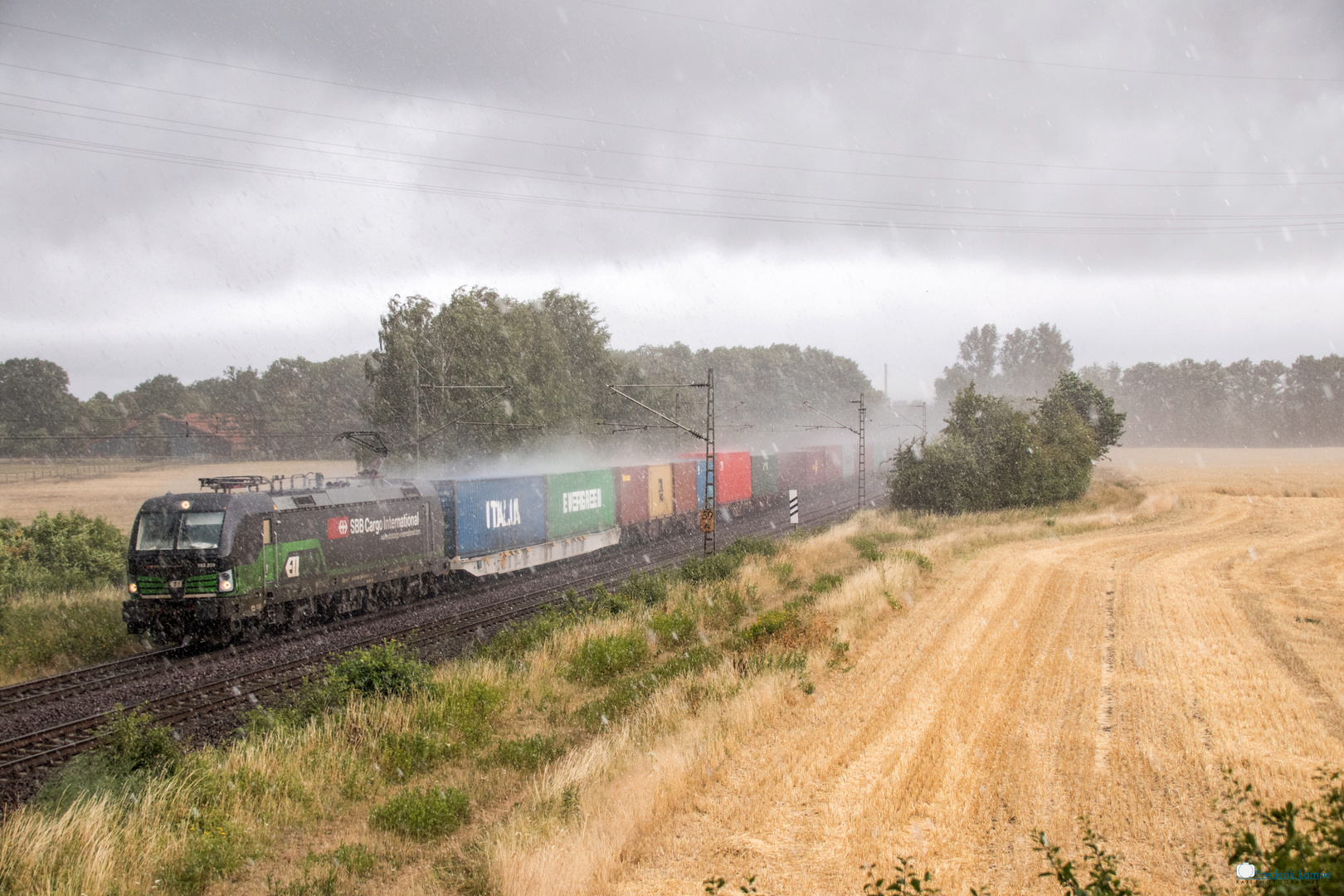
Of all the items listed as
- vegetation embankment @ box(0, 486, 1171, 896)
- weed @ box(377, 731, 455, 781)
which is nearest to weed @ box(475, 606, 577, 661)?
vegetation embankment @ box(0, 486, 1171, 896)

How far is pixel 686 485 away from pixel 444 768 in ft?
93.7

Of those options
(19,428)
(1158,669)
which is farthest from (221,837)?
(19,428)

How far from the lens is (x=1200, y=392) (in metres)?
113

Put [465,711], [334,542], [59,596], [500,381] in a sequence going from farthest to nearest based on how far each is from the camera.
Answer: [500,381] < [59,596] < [334,542] < [465,711]

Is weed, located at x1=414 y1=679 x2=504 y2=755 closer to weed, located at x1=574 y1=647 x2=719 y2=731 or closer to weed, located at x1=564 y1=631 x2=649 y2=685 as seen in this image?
weed, located at x1=574 y1=647 x2=719 y2=731

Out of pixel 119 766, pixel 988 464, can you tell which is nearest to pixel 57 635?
pixel 119 766

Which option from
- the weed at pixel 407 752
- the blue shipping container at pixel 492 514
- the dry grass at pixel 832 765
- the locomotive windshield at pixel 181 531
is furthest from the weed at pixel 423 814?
the blue shipping container at pixel 492 514

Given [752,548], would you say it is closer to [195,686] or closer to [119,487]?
[195,686]

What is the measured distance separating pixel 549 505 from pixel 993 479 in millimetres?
24611

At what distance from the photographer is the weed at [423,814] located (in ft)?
26.6

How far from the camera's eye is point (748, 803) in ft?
26.9

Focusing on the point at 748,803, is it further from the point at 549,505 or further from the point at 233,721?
the point at 549,505

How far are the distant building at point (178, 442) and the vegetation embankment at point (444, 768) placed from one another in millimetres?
59673

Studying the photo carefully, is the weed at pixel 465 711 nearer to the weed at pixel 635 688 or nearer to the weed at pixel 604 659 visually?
the weed at pixel 635 688
